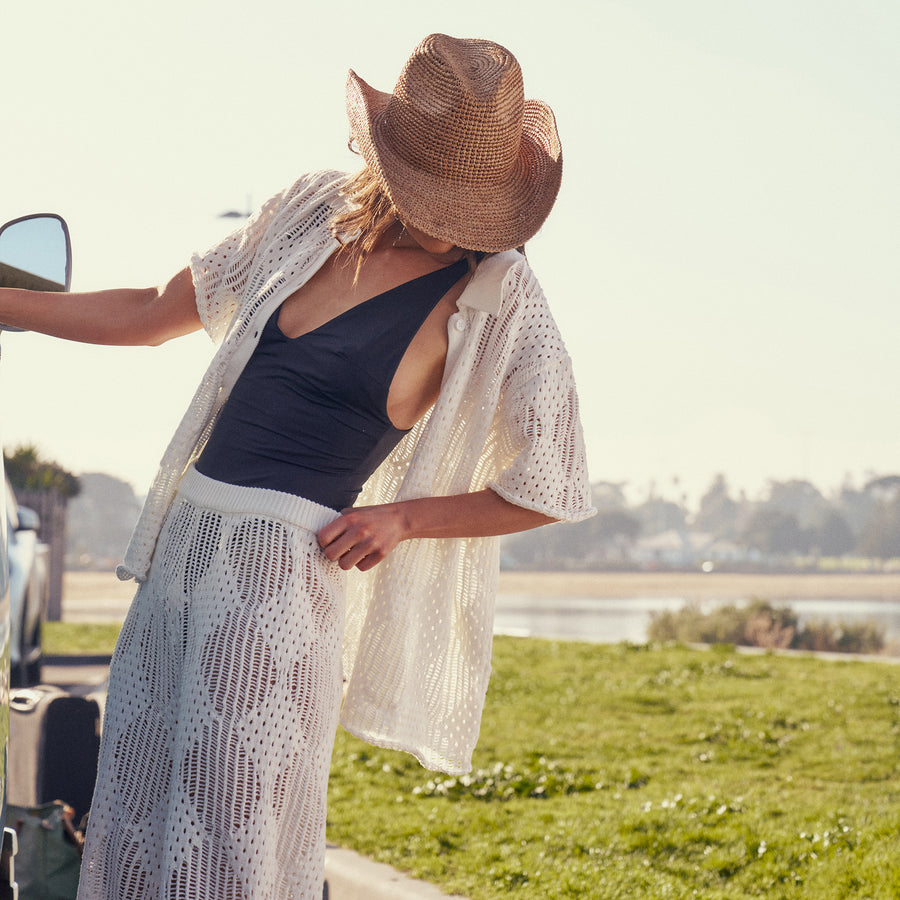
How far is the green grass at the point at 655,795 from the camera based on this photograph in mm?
4062

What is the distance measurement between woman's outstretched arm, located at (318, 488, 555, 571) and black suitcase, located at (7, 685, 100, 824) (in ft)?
5.67

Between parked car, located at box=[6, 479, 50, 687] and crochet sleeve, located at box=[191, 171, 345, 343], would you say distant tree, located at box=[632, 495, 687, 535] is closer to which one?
parked car, located at box=[6, 479, 50, 687]

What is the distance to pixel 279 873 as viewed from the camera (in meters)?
1.87

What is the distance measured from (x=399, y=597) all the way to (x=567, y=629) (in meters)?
31.7

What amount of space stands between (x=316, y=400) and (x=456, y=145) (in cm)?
53

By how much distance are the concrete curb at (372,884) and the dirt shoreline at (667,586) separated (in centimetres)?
5357

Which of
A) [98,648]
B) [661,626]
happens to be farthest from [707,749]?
[661,626]

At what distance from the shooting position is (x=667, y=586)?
270 ft

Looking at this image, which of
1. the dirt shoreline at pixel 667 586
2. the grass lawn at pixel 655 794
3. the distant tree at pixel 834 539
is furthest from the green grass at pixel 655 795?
the distant tree at pixel 834 539

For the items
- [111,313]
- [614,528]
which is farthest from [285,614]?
[614,528]

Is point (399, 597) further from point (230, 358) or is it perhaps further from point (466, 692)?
point (230, 358)

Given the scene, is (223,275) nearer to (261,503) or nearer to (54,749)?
(261,503)

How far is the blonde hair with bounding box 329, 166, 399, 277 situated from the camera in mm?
2062

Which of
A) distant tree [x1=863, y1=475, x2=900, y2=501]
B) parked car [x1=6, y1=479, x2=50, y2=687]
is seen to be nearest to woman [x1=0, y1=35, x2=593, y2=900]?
parked car [x1=6, y1=479, x2=50, y2=687]
